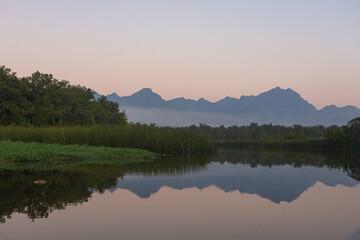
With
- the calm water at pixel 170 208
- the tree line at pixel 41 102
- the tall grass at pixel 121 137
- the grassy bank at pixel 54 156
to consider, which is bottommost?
the calm water at pixel 170 208

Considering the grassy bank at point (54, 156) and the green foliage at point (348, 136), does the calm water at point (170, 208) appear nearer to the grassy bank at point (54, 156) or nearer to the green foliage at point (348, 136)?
the grassy bank at point (54, 156)

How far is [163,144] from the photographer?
73.2ft

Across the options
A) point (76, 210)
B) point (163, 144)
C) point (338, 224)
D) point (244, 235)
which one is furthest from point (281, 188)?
point (163, 144)

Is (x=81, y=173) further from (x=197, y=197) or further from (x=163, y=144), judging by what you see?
(x=163, y=144)

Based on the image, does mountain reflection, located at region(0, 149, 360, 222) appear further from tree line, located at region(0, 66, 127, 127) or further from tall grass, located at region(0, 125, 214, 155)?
tree line, located at region(0, 66, 127, 127)

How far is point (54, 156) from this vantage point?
15.2 m

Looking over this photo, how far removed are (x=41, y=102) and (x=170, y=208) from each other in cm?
3248

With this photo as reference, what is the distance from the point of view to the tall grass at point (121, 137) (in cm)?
2234

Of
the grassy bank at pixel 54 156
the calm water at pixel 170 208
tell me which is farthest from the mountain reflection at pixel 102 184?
the grassy bank at pixel 54 156

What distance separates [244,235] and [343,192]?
19.8 ft

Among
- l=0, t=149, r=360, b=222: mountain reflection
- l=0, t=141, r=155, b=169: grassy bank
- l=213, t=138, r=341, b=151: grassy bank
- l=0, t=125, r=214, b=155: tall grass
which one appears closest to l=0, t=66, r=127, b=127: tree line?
l=0, t=125, r=214, b=155: tall grass

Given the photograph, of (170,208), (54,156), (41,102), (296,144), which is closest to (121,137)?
(54,156)

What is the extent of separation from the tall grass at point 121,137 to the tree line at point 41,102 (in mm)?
9298

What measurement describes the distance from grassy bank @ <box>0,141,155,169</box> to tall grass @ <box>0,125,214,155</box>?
3.66 m
